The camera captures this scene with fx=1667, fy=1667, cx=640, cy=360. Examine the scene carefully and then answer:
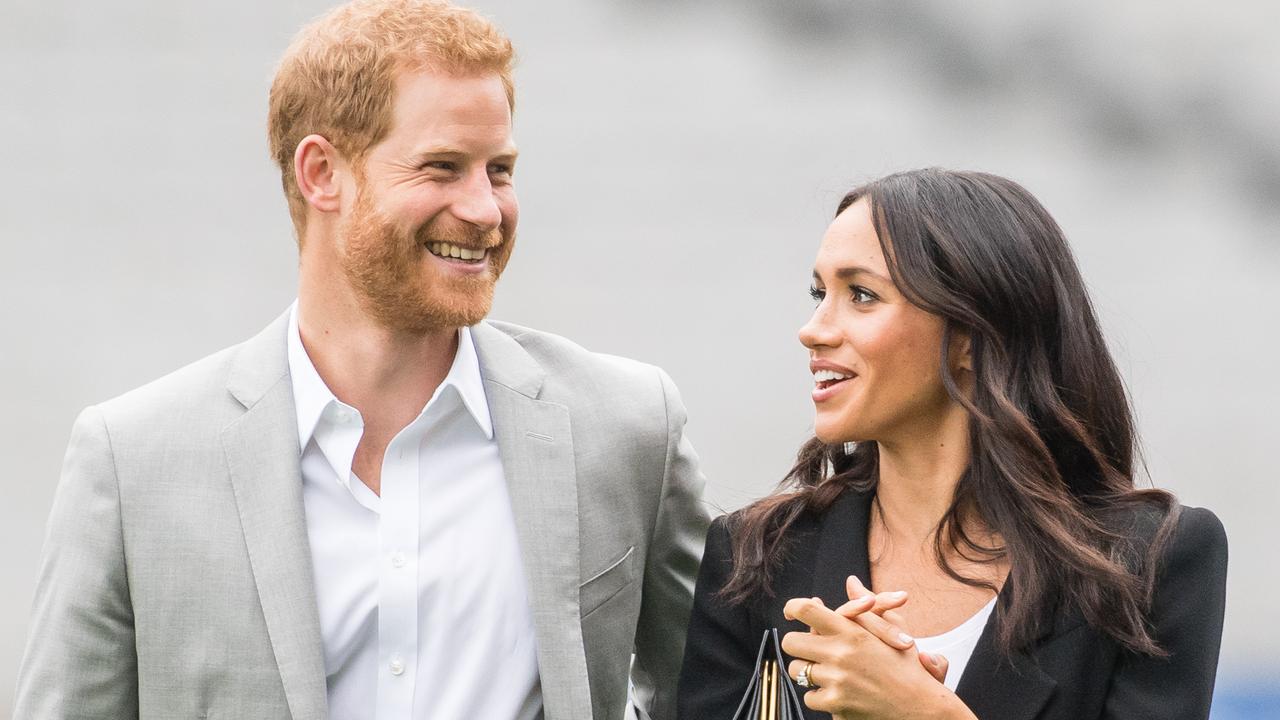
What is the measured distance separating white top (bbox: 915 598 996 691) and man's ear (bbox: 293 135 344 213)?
1325mm

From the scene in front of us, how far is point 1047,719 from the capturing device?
2740mm

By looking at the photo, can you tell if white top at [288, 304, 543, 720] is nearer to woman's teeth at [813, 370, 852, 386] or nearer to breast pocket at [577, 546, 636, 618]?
breast pocket at [577, 546, 636, 618]

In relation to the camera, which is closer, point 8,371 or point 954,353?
point 954,353

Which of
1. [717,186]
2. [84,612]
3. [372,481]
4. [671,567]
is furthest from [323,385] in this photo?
[717,186]

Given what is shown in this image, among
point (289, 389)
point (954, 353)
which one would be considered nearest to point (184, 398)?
point (289, 389)

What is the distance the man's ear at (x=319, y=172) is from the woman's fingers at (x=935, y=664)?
1329 mm

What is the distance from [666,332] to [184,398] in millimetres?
6182

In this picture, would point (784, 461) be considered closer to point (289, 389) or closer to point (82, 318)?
point (82, 318)

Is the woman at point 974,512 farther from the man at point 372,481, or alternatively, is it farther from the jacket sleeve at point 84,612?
the jacket sleeve at point 84,612

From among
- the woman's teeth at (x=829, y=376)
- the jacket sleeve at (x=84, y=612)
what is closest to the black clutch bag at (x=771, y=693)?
the woman's teeth at (x=829, y=376)

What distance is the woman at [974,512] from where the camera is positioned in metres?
2.74

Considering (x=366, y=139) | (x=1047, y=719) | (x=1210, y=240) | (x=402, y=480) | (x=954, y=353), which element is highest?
(x=1210, y=240)

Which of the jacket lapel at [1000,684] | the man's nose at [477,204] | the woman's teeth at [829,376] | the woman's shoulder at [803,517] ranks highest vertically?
the man's nose at [477,204]

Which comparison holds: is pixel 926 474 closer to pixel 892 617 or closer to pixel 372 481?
pixel 892 617
